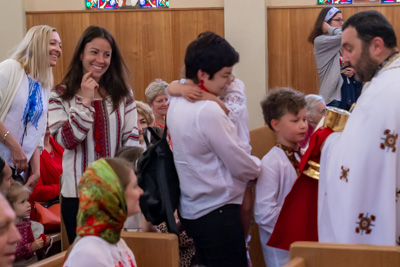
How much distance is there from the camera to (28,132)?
5207 millimetres

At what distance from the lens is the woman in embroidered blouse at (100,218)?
255 centimetres

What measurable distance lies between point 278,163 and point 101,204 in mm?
1672

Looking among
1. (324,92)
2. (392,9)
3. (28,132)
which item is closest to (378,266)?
(28,132)

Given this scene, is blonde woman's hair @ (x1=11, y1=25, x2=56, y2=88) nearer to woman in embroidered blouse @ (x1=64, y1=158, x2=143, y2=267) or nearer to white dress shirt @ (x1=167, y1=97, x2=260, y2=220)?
white dress shirt @ (x1=167, y1=97, x2=260, y2=220)

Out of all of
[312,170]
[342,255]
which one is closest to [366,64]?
[312,170]

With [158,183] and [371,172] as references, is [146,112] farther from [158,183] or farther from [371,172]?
[371,172]

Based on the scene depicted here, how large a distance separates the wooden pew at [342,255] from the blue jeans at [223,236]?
0.71 m

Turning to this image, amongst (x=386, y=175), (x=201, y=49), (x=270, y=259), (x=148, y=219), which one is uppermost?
(x=201, y=49)

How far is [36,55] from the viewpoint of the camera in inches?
201

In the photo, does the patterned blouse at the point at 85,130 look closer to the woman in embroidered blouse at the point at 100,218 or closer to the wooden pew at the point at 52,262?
the wooden pew at the point at 52,262

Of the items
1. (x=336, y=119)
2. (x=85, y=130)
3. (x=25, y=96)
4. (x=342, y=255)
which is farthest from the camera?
(x=25, y=96)

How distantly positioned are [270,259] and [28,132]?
2.09 m

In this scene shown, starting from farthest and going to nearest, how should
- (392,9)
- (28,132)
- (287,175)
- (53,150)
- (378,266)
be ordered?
1. (392,9)
2. (53,150)
3. (28,132)
4. (287,175)
5. (378,266)

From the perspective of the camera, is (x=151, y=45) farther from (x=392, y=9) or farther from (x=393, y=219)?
(x=393, y=219)
